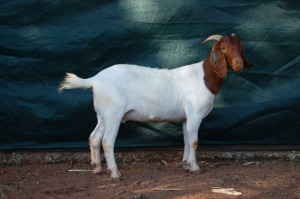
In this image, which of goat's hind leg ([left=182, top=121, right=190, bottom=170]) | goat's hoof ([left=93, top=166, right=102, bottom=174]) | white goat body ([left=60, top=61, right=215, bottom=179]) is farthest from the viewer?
goat's hind leg ([left=182, top=121, right=190, bottom=170])

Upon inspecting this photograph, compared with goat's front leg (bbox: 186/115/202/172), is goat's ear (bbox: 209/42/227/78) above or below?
above

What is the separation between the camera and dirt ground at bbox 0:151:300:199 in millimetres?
5781

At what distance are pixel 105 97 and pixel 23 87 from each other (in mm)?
1195

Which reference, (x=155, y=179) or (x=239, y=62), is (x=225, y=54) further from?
(x=155, y=179)

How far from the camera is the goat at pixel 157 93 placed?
6211mm

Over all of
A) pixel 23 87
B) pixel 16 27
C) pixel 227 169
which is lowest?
pixel 227 169

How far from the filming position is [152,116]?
6418mm

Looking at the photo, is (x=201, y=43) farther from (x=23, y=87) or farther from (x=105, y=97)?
(x=23, y=87)

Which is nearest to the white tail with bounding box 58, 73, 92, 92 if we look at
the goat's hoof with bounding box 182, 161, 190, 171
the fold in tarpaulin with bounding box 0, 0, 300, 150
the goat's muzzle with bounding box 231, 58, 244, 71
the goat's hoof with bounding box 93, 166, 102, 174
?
the fold in tarpaulin with bounding box 0, 0, 300, 150

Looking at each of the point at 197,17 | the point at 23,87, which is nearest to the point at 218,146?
the point at 197,17

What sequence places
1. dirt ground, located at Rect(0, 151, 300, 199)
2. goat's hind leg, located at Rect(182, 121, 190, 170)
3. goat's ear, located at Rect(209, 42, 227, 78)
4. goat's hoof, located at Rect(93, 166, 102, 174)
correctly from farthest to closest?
goat's hind leg, located at Rect(182, 121, 190, 170) < goat's hoof, located at Rect(93, 166, 102, 174) < goat's ear, located at Rect(209, 42, 227, 78) < dirt ground, located at Rect(0, 151, 300, 199)

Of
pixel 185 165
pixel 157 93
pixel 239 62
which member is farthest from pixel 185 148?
pixel 239 62

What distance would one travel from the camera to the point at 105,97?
6.18 meters

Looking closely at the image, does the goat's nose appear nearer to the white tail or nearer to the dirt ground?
the dirt ground
